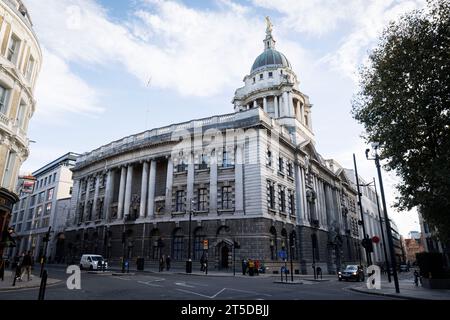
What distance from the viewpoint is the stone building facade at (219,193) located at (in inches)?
1328

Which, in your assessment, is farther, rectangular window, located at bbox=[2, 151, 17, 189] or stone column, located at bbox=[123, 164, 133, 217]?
stone column, located at bbox=[123, 164, 133, 217]

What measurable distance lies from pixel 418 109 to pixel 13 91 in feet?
81.6

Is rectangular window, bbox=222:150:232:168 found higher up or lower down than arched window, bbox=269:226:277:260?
higher up

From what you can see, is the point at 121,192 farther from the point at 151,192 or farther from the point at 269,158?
the point at 269,158

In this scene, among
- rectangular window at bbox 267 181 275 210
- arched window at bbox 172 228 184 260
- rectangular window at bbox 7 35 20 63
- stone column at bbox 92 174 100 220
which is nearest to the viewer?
rectangular window at bbox 7 35 20 63

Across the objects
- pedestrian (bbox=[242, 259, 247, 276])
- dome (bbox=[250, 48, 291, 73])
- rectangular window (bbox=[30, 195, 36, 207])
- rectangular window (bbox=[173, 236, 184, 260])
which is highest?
dome (bbox=[250, 48, 291, 73])

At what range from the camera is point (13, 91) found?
1995 centimetres

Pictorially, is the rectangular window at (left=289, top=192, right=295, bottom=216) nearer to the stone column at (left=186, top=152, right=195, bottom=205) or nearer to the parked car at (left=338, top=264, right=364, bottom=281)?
the parked car at (left=338, top=264, right=364, bottom=281)

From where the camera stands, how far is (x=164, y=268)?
114 ft

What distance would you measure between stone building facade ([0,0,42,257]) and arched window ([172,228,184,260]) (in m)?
18.8

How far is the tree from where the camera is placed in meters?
16.9

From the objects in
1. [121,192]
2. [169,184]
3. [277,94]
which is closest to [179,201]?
[169,184]

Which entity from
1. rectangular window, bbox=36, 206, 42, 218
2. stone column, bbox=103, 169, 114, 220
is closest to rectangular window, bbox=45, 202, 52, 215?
rectangular window, bbox=36, 206, 42, 218

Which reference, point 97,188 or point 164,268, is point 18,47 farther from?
point 97,188
